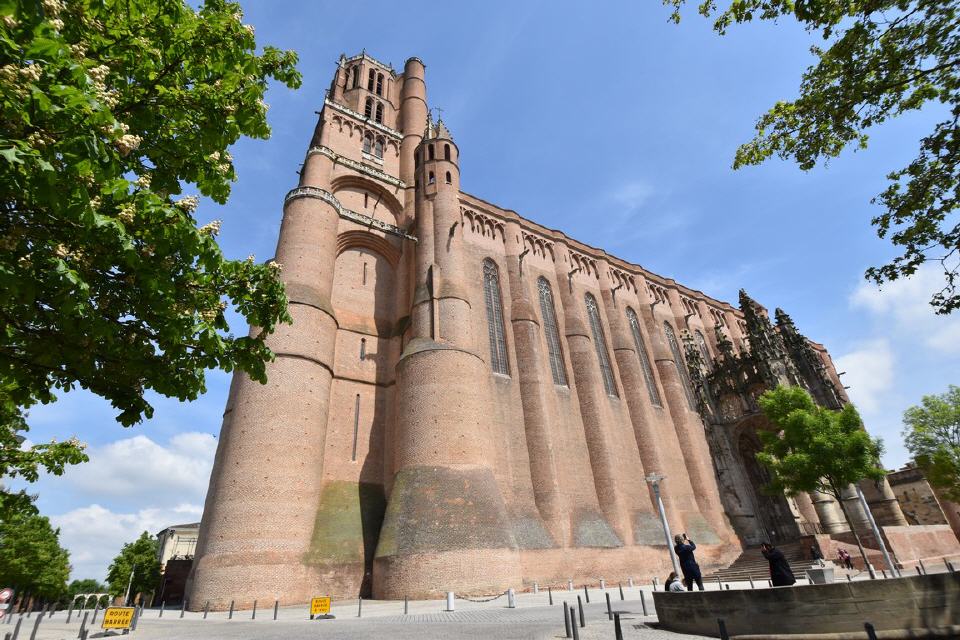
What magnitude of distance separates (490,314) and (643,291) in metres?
16.2

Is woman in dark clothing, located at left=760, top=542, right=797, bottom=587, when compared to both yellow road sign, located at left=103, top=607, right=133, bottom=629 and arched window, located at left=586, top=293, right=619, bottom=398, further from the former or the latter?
arched window, located at left=586, top=293, right=619, bottom=398

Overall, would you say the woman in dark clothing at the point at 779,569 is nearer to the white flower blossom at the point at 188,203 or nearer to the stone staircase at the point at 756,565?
the white flower blossom at the point at 188,203

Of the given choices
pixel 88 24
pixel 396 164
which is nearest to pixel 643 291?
pixel 396 164

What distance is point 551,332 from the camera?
98.2 ft

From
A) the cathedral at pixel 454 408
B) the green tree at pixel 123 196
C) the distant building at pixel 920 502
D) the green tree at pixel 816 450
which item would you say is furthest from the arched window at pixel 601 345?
the green tree at pixel 123 196

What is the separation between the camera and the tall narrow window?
28.1m

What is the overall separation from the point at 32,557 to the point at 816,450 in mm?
46993

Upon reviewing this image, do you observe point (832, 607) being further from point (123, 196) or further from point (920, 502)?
point (920, 502)

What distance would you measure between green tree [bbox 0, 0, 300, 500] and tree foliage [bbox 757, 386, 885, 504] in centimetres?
2221

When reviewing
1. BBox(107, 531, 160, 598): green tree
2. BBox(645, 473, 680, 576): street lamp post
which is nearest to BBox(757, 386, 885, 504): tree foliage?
BBox(645, 473, 680, 576): street lamp post

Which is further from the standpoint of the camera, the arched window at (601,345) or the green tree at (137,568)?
the green tree at (137,568)

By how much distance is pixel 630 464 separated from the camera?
26859 millimetres

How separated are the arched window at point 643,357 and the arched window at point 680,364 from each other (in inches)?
79.1

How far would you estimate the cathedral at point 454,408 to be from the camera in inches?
679
